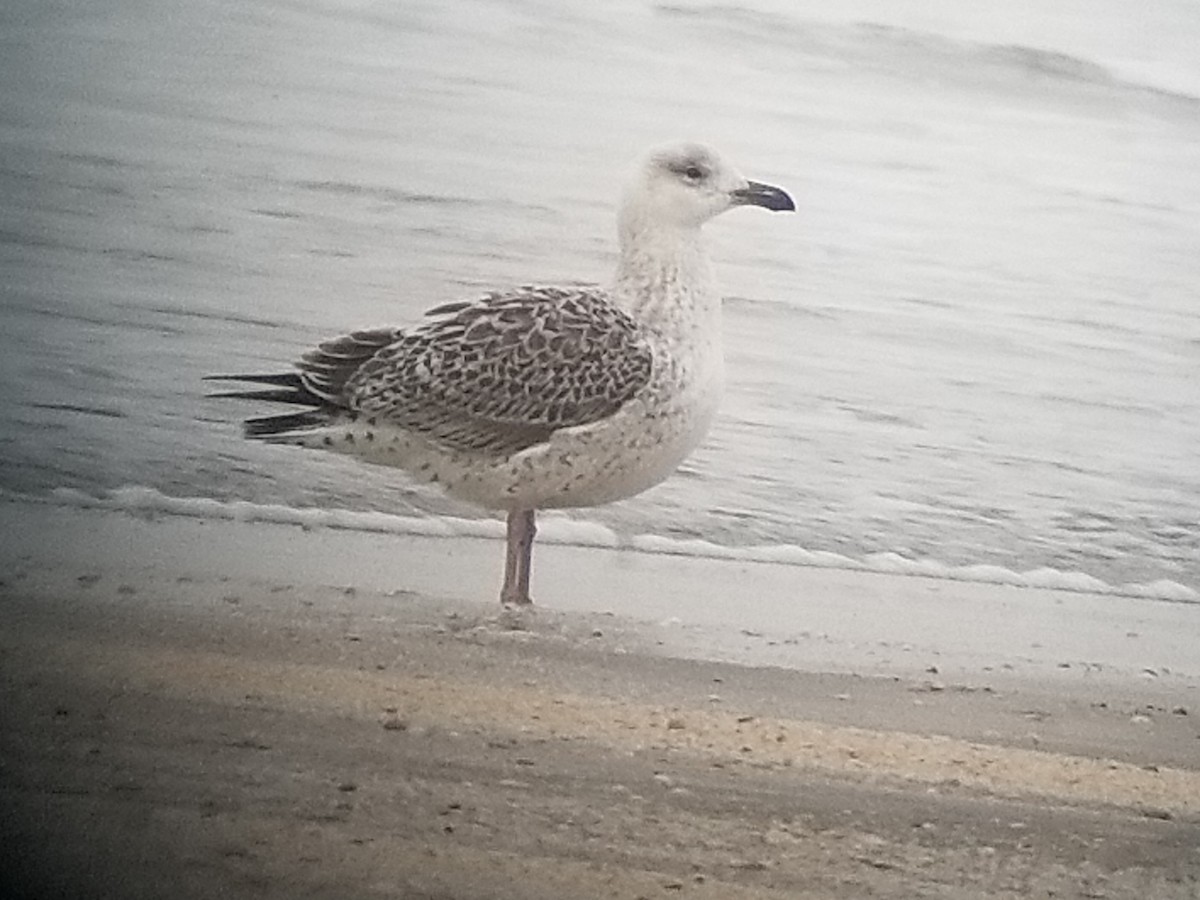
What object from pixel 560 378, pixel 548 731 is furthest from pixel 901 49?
pixel 548 731

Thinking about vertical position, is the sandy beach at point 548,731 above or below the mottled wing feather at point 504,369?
below

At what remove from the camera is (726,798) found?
136cm

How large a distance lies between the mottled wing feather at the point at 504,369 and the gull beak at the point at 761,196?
0.19 m

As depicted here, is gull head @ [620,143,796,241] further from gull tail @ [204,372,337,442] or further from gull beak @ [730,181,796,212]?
gull tail @ [204,372,337,442]

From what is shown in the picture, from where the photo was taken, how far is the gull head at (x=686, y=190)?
4.48ft

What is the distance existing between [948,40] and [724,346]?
44cm

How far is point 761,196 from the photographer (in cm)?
137

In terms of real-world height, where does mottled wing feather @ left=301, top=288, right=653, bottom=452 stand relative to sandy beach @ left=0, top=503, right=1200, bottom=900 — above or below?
above

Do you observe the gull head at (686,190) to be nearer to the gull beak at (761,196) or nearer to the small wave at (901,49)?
the gull beak at (761,196)

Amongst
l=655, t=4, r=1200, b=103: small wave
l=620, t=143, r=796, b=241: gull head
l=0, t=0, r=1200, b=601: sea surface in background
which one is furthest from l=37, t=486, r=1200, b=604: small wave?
l=655, t=4, r=1200, b=103: small wave

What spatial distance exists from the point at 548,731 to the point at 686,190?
644 millimetres

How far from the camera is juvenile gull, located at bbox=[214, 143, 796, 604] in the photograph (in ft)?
4.44

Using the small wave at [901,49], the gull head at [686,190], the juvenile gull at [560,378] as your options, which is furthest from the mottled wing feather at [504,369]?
the small wave at [901,49]

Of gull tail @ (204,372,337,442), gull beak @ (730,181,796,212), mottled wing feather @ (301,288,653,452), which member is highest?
gull beak @ (730,181,796,212)
